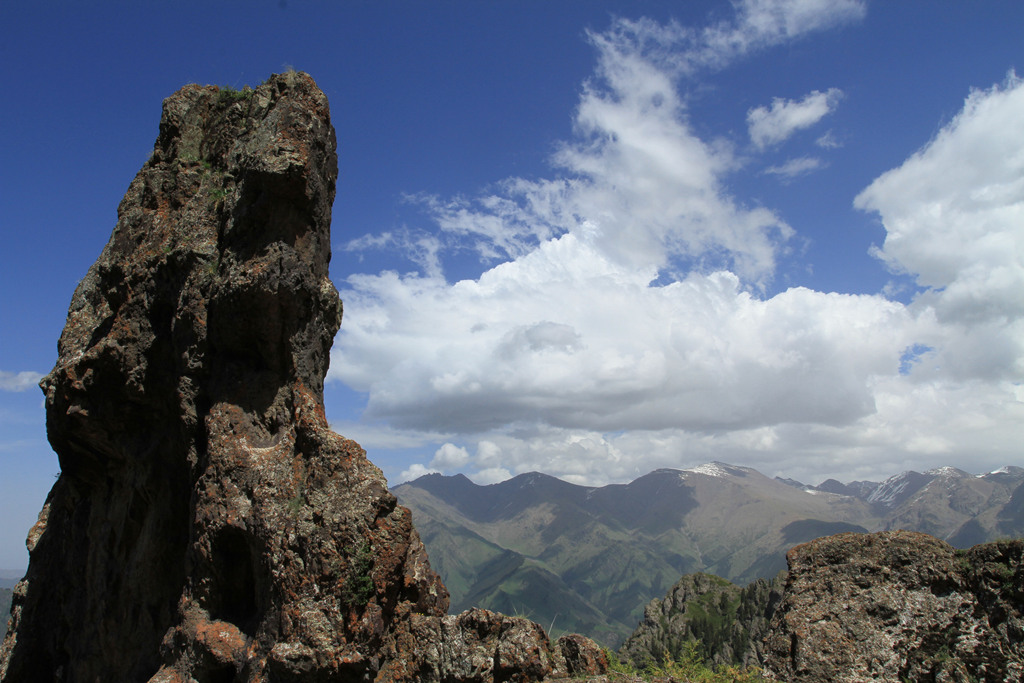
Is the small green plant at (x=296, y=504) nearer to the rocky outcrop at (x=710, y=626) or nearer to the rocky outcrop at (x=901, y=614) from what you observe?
the rocky outcrop at (x=901, y=614)

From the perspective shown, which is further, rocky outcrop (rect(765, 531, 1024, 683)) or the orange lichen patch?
the orange lichen patch

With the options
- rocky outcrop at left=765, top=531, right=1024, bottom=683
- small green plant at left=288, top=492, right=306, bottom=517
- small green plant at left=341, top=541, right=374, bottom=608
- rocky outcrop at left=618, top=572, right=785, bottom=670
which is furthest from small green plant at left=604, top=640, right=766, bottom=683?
rocky outcrop at left=618, top=572, right=785, bottom=670

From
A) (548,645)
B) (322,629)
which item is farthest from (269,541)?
(548,645)

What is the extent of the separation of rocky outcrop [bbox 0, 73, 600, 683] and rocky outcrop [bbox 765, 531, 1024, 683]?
5930 mm

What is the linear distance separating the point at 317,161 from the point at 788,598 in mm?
17373

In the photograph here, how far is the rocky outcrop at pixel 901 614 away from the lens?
1232 cm

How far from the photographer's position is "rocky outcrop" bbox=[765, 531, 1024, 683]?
1232cm

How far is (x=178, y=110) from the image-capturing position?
22.0 metres

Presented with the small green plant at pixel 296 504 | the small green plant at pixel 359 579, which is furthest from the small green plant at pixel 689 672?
the small green plant at pixel 296 504

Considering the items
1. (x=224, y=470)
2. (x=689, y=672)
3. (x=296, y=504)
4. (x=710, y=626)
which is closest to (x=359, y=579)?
(x=296, y=504)

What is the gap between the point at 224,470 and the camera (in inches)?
596

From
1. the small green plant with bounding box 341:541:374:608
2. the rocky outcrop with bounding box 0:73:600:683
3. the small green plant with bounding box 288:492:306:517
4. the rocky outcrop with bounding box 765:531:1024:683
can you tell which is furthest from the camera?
the small green plant with bounding box 288:492:306:517

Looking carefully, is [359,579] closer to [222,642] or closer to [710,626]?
[222,642]

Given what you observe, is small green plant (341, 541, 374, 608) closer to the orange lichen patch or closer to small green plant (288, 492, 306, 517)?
small green plant (288, 492, 306, 517)
